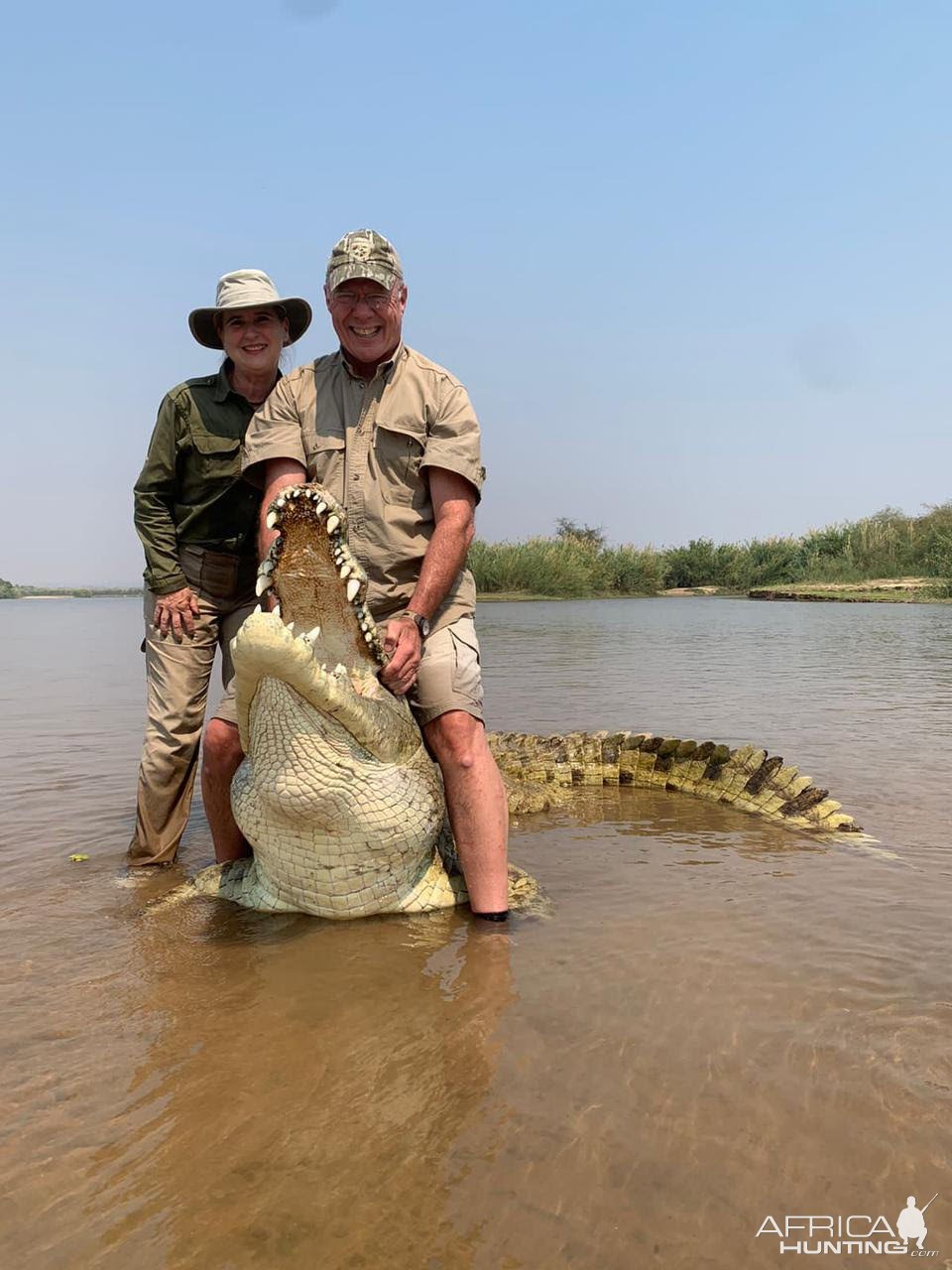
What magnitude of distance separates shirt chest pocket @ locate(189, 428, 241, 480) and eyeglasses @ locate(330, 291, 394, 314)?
86 centimetres

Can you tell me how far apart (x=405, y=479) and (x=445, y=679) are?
0.76 metres

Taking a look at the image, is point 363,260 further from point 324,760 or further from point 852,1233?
point 852,1233

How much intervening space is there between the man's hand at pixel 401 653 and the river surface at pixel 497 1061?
825 millimetres

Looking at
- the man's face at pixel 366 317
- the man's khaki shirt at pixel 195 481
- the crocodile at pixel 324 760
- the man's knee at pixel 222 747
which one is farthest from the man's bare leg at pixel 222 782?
the man's face at pixel 366 317

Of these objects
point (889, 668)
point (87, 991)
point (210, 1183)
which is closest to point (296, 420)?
point (87, 991)

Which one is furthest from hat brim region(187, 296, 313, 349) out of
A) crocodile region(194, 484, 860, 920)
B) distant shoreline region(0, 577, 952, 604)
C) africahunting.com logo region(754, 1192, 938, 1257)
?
distant shoreline region(0, 577, 952, 604)

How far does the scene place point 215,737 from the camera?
3.33m

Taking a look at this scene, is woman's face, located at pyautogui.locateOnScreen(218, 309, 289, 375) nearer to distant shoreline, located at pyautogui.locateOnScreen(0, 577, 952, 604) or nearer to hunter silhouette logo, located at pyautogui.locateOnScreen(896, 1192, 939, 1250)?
hunter silhouette logo, located at pyautogui.locateOnScreen(896, 1192, 939, 1250)

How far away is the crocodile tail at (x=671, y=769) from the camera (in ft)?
15.5

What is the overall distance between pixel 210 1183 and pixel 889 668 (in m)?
10.9

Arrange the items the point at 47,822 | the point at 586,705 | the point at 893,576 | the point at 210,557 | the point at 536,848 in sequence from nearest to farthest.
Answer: the point at 210,557
the point at 536,848
the point at 47,822
the point at 586,705
the point at 893,576

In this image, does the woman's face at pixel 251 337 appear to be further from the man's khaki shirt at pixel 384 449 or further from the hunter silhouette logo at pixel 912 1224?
the hunter silhouette logo at pixel 912 1224

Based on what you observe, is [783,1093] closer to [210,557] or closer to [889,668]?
[210,557]

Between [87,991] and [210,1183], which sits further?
[87,991]
